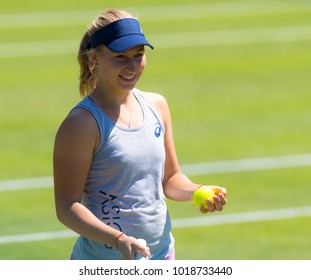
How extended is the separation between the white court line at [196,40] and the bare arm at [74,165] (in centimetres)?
1389

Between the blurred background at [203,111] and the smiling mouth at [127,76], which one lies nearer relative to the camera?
the smiling mouth at [127,76]

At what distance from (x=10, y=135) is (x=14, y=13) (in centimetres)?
1006

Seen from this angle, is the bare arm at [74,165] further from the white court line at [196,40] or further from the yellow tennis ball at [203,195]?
the white court line at [196,40]

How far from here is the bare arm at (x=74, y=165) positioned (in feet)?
19.9

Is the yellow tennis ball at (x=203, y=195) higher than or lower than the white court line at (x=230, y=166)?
lower

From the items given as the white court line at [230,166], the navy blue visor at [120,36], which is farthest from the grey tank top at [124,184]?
the white court line at [230,166]

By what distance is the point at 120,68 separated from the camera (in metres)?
6.24

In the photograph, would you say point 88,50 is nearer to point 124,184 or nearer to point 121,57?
point 121,57

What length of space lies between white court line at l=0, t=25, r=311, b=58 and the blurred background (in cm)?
4

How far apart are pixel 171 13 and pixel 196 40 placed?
3.21 meters

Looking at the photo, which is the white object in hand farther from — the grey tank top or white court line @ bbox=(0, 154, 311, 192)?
white court line @ bbox=(0, 154, 311, 192)
